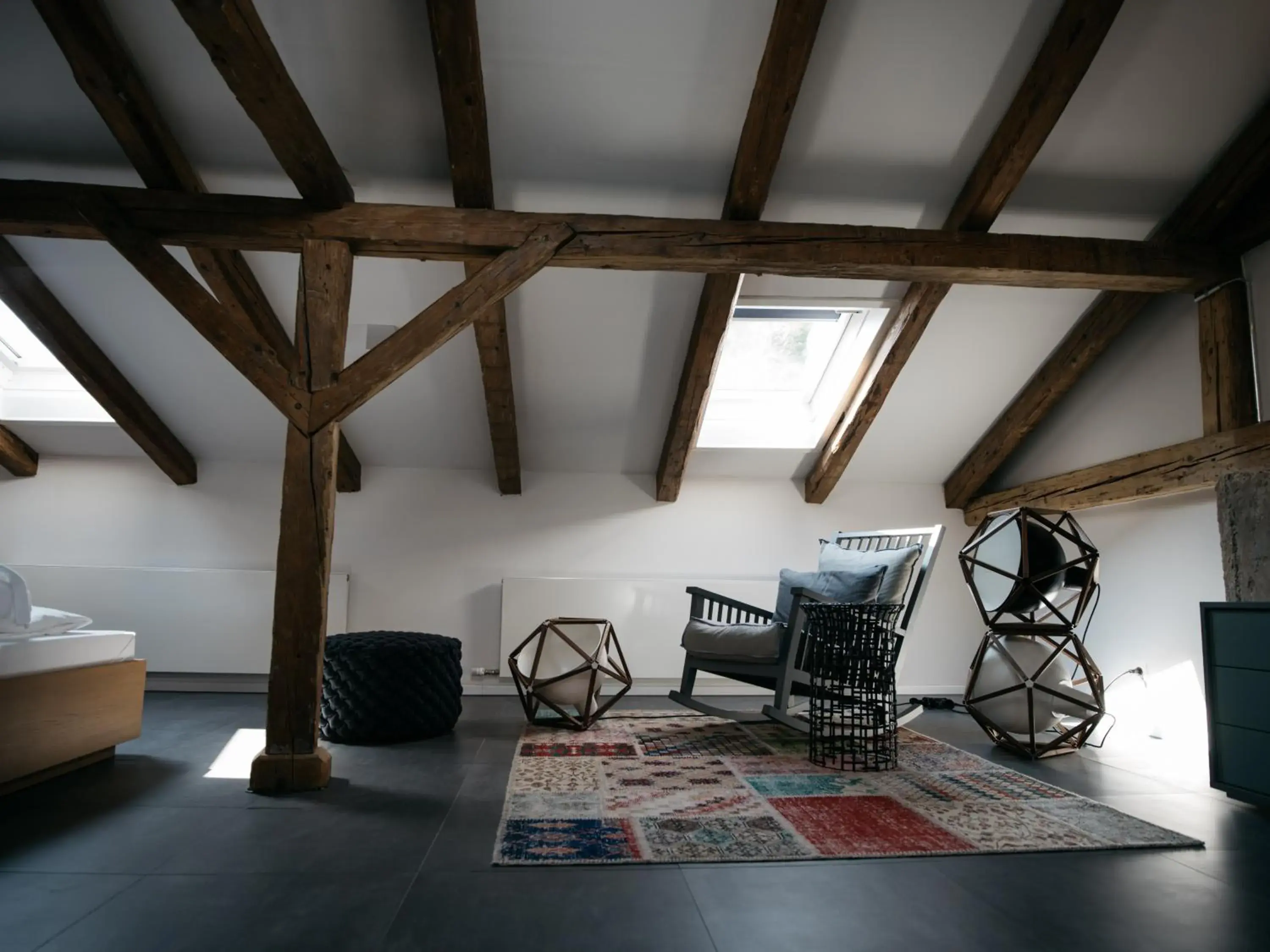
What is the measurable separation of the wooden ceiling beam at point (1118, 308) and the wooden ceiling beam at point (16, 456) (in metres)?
5.63

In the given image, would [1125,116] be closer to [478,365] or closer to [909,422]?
[909,422]

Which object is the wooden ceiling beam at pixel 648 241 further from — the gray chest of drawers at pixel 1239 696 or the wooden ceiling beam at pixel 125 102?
the gray chest of drawers at pixel 1239 696

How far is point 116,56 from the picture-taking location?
111 inches

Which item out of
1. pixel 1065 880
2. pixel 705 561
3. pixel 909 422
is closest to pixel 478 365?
pixel 705 561

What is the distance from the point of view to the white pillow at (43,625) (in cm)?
240

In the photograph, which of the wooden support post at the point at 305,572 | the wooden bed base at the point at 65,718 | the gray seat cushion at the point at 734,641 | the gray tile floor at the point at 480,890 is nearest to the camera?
the gray tile floor at the point at 480,890

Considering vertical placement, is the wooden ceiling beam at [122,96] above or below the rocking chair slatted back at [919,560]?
above

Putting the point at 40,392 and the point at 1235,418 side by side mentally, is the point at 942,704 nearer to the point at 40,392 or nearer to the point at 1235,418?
the point at 1235,418

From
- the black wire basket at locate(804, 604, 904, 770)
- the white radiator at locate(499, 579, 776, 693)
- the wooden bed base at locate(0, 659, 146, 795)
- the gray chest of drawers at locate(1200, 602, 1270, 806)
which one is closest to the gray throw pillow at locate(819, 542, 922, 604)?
the black wire basket at locate(804, 604, 904, 770)

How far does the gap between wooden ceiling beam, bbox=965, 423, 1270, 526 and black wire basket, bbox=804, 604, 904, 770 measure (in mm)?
1537

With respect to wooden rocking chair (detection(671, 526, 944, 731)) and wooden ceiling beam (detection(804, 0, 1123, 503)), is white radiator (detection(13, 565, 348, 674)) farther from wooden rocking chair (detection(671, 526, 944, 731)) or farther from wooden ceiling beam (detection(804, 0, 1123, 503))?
wooden ceiling beam (detection(804, 0, 1123, 503))

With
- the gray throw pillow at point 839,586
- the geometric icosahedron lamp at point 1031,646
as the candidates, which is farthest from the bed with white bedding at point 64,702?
the geometric icosahedron lamp at point 1031,646

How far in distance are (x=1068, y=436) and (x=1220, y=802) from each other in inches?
96.7

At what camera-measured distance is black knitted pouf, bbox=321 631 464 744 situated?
3.22m
